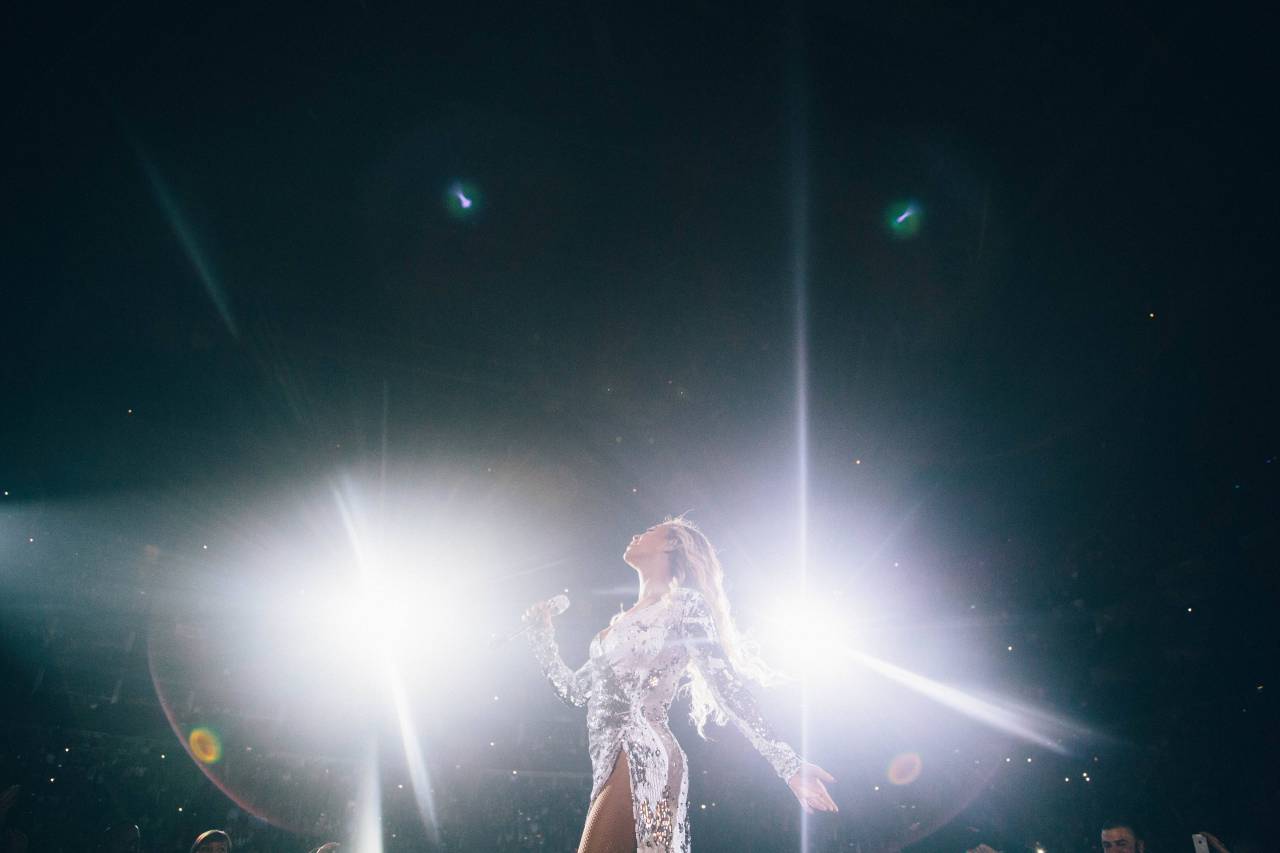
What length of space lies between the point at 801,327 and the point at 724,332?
0.62m

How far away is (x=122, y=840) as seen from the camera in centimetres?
613

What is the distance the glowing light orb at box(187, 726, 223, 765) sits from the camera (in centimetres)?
745

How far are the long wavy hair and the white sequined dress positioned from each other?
0.87 feet

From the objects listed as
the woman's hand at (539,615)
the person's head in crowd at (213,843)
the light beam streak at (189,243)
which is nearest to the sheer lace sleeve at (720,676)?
the woman's hand at (539,615)

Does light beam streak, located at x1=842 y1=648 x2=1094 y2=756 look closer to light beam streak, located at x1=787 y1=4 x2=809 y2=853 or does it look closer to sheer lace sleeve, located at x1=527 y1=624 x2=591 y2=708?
light beam streak, located at x1=787 y1=4 x2=809 y2=853

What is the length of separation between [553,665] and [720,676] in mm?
726

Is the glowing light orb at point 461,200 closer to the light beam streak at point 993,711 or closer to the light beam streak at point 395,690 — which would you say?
the light beam streak at point 395,690

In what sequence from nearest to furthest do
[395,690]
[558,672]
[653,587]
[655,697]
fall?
[655,697] < [558,672] < [653,587] < [395,690]

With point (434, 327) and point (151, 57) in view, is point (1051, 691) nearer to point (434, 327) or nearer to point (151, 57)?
point (434, 327)

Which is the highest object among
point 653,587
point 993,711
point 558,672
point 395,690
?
point 395,690

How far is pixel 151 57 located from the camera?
3.53 m

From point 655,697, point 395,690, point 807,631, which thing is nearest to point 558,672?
point 655,697

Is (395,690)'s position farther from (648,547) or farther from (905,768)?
(648,547)

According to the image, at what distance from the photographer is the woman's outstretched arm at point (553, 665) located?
240 centimetres
